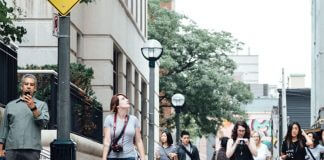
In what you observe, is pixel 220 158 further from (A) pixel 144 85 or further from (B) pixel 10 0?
(A) pixel 144 85

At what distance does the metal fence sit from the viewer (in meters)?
17.4

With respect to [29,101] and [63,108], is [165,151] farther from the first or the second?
[29,101]

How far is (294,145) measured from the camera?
18.8 m

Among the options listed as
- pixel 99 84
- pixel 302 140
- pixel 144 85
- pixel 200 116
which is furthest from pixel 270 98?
pixel 302 140

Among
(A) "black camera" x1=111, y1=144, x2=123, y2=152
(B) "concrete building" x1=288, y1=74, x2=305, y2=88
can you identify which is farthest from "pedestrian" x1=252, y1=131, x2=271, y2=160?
(B) "concrete building" x1=288, y1=74, x2=305, y2=88

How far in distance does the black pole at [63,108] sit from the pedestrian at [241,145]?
5.42 m

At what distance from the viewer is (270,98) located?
146 m

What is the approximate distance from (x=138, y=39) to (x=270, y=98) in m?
108

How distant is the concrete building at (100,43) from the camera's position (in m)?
24.1

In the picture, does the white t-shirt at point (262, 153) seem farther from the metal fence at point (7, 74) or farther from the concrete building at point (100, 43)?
the metal fence at point (7, 74)

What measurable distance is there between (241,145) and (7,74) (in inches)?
162

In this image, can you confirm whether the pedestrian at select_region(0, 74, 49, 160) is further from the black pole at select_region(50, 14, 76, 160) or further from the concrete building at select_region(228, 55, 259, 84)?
the concrete building at select_region(228, 55, 259, 84)

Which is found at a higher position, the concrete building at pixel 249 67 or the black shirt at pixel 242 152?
the concrete building at pixel 249 67

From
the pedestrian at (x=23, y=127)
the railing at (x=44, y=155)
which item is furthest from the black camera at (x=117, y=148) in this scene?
the railing at (x=44, y=155)
